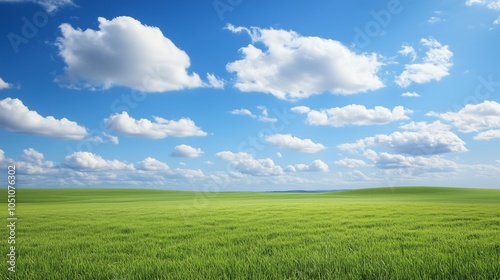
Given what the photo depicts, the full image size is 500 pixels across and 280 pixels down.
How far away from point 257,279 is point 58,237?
30.4 ft

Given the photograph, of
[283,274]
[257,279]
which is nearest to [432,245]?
[283,274]

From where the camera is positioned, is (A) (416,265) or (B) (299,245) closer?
(A) (416,265)

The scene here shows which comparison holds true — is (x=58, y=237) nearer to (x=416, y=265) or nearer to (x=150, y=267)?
(x=150, y=267)

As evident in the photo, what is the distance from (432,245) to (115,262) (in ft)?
25.5

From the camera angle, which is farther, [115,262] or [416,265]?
[115,262]

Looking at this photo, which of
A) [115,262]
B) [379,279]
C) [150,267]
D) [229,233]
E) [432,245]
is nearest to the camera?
[379,279]

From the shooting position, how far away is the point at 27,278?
6156 mm

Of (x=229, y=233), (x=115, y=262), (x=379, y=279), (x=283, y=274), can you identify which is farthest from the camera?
(x=229, y=233)

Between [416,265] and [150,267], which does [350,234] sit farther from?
[150,267]

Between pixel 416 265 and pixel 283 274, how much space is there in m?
2.58

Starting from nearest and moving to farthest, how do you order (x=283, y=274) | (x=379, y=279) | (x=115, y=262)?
(x=379, y=279) < (x=283, y=274) < (x=115, y=262)

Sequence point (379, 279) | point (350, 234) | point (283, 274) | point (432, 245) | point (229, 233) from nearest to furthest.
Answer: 1. point (379, 279)
2. point (283, 274)
3. point (432, 245)
4. point (350, 234)
5. point (229, 233)

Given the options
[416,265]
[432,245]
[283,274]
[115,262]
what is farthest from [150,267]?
[432,245]

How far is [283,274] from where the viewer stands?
5930 millimetres
